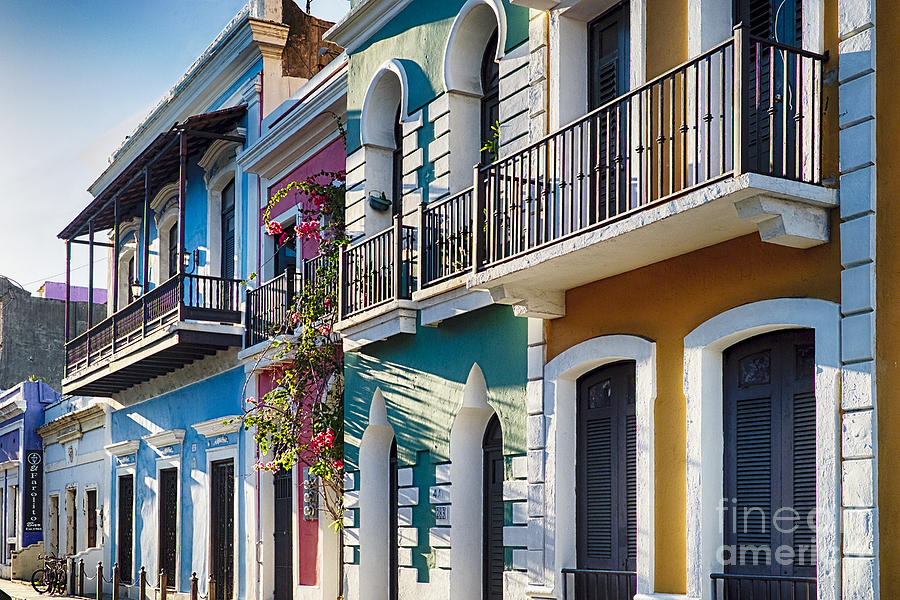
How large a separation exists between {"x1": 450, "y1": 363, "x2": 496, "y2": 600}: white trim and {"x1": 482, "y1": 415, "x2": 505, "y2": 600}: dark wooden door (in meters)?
0.04

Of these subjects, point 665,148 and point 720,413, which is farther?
point 665,148

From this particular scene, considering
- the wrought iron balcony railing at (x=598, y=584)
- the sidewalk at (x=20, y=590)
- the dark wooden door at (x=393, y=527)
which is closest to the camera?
the wrought iron balcony railing at (x=598, y=584)

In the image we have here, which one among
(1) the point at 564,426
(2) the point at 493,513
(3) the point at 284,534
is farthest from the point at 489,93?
(3) the point at 284,534

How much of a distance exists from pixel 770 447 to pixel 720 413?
46 centimetres

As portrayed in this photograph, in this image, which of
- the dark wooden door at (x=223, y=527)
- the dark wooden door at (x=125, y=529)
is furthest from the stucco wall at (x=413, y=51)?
the dark wooden door at (x=125, y=529)

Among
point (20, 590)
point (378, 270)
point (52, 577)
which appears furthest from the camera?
point (20, 590)

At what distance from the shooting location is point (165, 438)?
785 inches

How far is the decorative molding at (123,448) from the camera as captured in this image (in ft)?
70.8

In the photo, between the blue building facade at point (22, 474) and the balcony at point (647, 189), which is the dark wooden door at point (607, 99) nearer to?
the balcony at point (647, 189)

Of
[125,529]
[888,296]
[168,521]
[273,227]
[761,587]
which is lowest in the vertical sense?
[125,529]

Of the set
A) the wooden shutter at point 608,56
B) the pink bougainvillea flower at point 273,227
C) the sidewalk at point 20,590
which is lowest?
the sidewalk at point 20,590

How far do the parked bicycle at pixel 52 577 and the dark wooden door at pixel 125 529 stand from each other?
247 centimetres

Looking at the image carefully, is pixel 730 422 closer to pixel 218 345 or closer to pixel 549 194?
pixel 549 194

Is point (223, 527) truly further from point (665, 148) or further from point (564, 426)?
point (665, 148)
